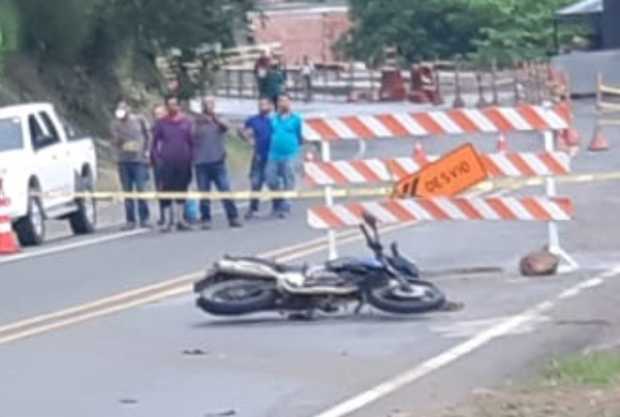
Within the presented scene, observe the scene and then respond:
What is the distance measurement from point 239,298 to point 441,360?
9.47 ft

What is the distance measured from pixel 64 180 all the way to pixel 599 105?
27603 millimetres

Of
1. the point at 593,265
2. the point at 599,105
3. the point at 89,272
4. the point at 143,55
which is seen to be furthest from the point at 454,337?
the point at 599,105

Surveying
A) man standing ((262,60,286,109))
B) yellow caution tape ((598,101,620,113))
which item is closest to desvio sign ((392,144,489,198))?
man standing ((262,60,286,109))

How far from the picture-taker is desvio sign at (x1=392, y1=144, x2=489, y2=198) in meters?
22.2

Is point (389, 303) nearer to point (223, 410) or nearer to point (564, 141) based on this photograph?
point (223, 410)

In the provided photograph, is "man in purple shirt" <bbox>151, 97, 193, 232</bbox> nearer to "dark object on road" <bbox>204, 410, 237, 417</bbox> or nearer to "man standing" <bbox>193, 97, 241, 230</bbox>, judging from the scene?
"man standing" <bbox>193, 97, 241, 230</bbox>

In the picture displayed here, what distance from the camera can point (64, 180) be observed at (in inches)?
1287

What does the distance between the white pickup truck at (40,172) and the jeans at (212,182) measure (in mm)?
1661

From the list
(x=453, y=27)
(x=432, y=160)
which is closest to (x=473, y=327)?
(x=432, y=160)

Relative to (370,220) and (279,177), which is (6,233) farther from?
(370,220)

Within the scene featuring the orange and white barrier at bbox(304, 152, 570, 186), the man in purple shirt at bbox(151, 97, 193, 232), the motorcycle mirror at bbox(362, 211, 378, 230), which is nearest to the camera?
the motorcycle mirror at bbox(362, 211, 378, 230)

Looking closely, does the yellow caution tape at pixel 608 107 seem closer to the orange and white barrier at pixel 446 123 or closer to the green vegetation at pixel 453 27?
the green vegetation at pixel 453 27

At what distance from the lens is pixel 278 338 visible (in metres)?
18.3

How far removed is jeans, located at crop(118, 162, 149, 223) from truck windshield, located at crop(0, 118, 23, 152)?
80.2 inches
